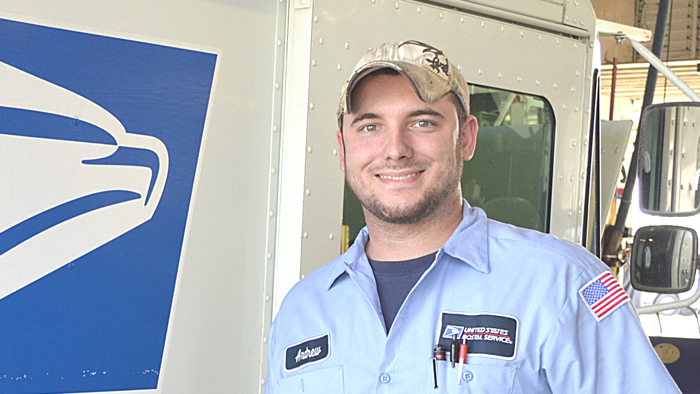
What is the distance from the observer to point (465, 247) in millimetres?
1628

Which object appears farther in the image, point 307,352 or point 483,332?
point 307,352

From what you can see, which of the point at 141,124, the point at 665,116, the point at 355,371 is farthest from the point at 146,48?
the point at 665,116

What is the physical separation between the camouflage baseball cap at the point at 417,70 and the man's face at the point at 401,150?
0.03m

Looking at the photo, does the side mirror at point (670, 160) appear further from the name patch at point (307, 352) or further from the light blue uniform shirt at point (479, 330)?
the name patch at point (307, 352)

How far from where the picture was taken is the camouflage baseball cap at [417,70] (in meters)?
1.68

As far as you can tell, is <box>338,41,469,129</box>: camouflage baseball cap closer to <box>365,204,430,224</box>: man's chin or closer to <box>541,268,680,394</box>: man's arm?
<box>365,204,430,224</box>: man's chin

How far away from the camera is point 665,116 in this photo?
246cm

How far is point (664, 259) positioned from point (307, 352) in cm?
146

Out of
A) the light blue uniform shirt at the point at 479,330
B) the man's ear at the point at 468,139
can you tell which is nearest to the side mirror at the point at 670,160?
the man's ear at the point at 468,139

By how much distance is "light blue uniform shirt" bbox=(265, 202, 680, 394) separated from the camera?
1.47m

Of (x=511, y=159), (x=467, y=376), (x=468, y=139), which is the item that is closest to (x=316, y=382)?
(x=467, y=376)

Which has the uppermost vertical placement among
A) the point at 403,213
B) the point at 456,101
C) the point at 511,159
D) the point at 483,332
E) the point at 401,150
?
the point at 511,159

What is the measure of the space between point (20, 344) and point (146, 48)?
72 centimetres

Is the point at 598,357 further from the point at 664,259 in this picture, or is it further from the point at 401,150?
the point at 664,259
